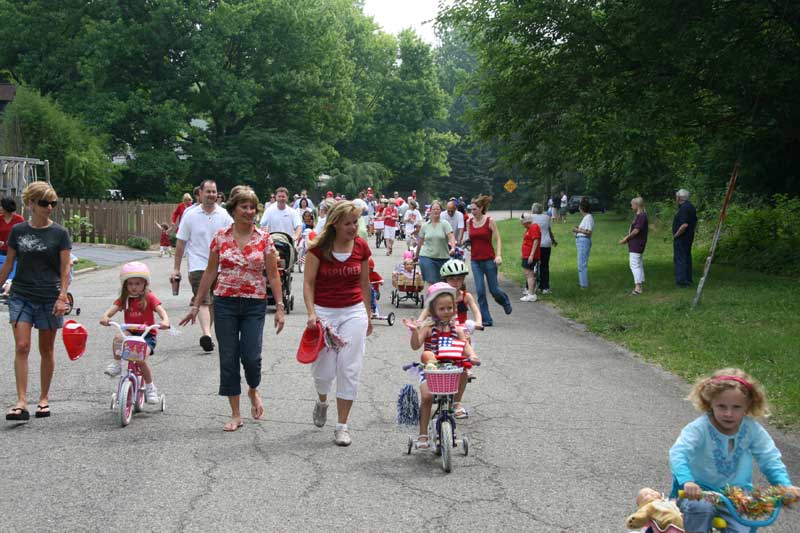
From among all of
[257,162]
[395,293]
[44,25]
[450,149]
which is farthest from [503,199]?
[395,293]

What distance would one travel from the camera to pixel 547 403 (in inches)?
352

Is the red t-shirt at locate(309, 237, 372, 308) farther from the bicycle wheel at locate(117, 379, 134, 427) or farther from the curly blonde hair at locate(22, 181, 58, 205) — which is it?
the curly blonde hair at locate(22, 181, 58, 205)

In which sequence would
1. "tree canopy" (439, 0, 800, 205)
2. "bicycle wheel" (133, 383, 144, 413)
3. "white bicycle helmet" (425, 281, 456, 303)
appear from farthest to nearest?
"tree canopy" (439, 0, 800, 205) < "bicycle wheel" (133, 383, 144, 413) < "white bicycle helmet" (425, 281, 456, 303)

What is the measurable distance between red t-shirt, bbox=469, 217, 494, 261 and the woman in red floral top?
7.09m

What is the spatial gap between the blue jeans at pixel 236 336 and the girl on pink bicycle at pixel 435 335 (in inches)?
51.1

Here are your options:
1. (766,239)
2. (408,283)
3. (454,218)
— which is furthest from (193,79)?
(408,283)

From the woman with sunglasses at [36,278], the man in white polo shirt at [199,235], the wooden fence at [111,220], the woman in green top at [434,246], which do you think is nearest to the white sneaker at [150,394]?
the woman with sunglasses at [36,278]

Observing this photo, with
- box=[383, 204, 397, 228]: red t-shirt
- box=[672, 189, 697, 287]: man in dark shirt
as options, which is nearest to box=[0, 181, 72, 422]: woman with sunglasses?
box=[672, 189, 697, 287]: man in dark shirt

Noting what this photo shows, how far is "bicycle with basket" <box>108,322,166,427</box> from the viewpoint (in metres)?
7.56

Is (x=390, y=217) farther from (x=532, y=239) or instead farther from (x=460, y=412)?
(x=460, y=412)

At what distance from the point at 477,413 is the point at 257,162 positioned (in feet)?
154

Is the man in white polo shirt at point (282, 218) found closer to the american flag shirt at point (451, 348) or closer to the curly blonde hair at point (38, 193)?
the curly blonde hair at point (38, 193)

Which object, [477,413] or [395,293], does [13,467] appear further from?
[395,293]

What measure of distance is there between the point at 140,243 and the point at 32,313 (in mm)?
25321
